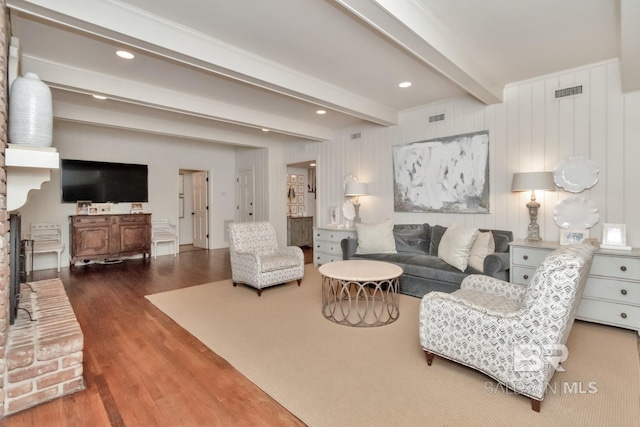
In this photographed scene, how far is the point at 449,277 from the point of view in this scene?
3.53 meters

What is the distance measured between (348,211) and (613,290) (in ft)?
12.4

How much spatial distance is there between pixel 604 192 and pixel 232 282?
14.8ft

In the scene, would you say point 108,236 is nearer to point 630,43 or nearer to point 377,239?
point 377,239

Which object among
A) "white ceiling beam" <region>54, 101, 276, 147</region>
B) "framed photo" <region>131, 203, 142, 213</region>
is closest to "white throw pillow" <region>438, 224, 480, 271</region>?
"white ceiling beam" <region>54, 101, 276, 147</region>

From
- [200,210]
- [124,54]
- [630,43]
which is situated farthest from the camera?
[200,210]

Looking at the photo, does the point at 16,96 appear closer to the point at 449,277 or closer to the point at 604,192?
the point at 449,277

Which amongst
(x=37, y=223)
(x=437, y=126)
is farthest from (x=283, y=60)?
(x=37, y=223)

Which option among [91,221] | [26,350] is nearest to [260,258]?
[26,350]

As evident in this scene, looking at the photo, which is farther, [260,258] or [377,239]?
[377,239]

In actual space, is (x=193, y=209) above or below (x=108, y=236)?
above

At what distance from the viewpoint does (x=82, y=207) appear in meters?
6.03

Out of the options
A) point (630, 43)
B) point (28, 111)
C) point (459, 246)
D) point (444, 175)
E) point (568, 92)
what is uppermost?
point (568, 92)

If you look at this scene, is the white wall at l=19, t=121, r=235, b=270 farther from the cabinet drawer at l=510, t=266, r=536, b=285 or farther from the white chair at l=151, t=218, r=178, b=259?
the cabinet drawer at l=510, t=266, r=536, b=285

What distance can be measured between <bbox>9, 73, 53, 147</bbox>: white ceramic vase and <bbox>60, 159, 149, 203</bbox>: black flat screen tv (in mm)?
4880
